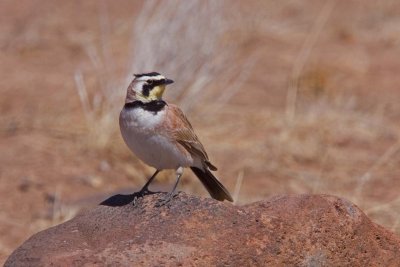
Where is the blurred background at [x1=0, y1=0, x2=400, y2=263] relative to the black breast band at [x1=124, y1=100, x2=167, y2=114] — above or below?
below

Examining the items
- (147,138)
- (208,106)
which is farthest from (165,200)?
(208,106)

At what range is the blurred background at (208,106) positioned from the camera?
9.42 metres

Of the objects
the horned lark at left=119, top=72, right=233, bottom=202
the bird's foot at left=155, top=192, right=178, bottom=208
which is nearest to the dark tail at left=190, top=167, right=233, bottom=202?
the horned lark at left=119, top=72, right=233, bottom=202

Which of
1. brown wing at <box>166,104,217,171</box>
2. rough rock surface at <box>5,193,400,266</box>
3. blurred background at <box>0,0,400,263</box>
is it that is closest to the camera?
rough rock surface at <box>5,193,400,266</box>

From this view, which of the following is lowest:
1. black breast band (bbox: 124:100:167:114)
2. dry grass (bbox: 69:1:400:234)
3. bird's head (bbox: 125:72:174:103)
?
dry grass (bbox: 69:1:400:234)

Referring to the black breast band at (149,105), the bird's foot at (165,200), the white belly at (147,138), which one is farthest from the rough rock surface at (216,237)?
the black breast band at (149,105)

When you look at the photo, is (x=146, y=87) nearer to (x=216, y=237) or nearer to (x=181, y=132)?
(x=181, y=132)

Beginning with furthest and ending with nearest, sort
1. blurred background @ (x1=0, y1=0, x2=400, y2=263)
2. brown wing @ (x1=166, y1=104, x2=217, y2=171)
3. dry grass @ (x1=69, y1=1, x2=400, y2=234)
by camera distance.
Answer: dry grass @ (x1=69, y1=1, x2=400, y2=234) → blurred background @ (x1=0, y1=0, x2=400, y2=263) → brown wing @ (x1=166, y1=104, x2=217, y2=171)

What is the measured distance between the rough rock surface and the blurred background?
2.60 metres

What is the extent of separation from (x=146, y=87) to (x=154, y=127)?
0.24 metres

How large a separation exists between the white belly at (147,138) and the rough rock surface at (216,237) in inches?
23.6

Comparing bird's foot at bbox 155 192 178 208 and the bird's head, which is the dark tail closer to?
the bird's head

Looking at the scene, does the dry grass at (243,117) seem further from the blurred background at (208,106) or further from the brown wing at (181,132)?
the brown wing at (181,132)

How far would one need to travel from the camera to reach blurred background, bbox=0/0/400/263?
30.9 ft
